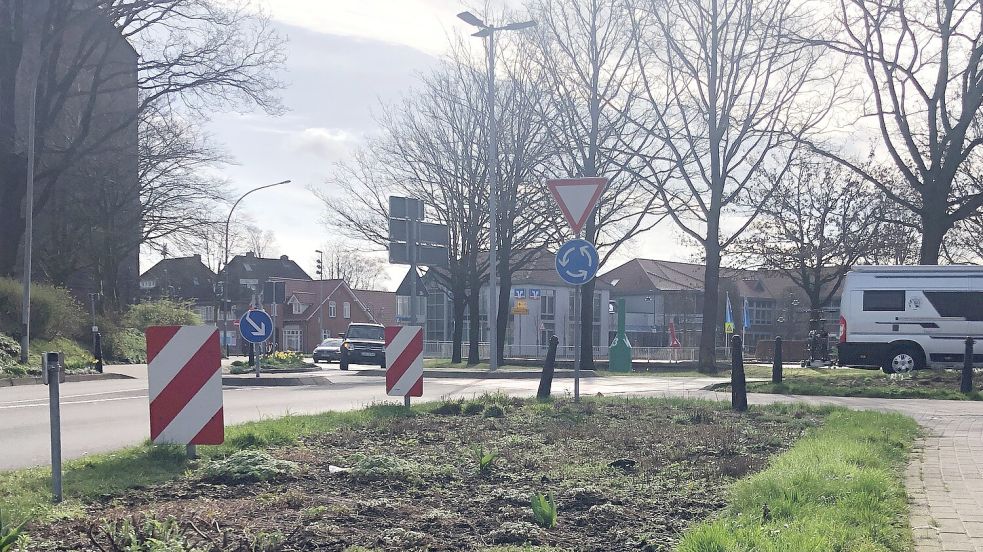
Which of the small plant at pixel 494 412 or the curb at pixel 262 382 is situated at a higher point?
the small plant at pixel 494 412

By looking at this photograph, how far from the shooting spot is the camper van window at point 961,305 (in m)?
21.8

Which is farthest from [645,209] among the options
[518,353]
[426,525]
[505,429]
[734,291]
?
[734,291]

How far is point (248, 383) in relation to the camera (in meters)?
22.0

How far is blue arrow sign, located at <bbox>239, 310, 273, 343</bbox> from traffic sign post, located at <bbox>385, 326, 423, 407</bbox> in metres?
10.1

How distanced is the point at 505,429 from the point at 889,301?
16710 mm

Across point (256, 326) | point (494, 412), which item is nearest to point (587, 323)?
point (256, 326)

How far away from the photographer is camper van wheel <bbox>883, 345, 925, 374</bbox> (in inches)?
867

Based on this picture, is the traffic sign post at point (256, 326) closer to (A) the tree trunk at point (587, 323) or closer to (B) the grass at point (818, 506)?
(A) the tree trunk at point (587, 323)

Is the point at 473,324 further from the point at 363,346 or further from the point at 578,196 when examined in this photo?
the point at 578,196

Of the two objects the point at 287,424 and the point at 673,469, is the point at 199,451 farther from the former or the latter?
the point at 673,469

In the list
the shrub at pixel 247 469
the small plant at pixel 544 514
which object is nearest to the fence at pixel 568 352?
the shrub at pixel 247 469

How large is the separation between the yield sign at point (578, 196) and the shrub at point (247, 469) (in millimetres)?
6445

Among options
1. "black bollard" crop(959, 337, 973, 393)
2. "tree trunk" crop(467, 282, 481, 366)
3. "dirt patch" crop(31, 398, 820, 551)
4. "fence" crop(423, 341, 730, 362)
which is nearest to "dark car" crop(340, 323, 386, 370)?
"tree trunk" crop(467, 282, 481, 366)

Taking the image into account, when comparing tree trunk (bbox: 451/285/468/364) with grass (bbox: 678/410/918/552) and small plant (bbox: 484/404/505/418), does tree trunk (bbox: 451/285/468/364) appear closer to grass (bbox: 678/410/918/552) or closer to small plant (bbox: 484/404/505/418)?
small plant (bbox: 484/404/505/418)
